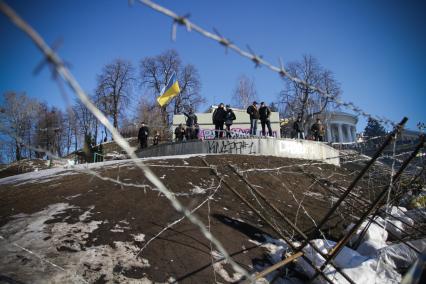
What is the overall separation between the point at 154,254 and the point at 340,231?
12.3 feet

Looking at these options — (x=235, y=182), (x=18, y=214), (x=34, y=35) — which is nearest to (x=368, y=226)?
(x=235, y=182)

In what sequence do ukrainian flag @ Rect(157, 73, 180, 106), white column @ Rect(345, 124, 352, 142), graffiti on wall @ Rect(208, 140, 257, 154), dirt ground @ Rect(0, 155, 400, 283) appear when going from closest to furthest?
dirt ground @ Rect(0, 155, 400, 283) < graffiti on wall @ Rect(208, 140, 257, 154) < ukrainian flag @ Rect(157, 73, 180, 106) < white column @ Rect(345, 124, 352, 142)

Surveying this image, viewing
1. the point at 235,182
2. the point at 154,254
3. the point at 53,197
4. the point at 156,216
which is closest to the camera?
the point at 154,254

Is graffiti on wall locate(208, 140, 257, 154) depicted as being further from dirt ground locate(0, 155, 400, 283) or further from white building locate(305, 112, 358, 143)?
white building locate(305, 112, 358, 143)

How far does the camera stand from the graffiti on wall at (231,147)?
1276cm

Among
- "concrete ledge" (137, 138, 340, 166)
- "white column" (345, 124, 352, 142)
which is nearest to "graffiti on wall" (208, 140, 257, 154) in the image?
"concrete ledge" (137, 138, 340, 166)

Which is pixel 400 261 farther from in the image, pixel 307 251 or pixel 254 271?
pixel 254 271

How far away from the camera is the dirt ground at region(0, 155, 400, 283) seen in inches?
138

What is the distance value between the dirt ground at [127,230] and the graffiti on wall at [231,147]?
497cm

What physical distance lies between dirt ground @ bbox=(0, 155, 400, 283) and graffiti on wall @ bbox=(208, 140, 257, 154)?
497 centimetres

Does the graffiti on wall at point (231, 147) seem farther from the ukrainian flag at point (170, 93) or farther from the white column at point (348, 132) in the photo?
the white column at point (348, 132)

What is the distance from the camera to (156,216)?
5109mm

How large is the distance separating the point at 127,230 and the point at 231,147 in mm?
8659

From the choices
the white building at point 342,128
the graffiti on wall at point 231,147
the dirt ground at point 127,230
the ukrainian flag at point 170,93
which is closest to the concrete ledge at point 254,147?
the graffiti on wall at point 231,147
